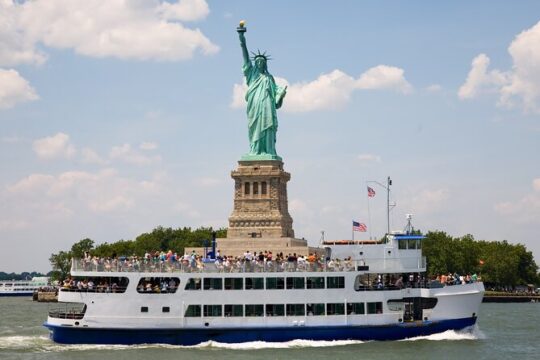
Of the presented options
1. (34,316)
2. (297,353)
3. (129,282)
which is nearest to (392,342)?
(297,353)

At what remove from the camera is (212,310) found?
4078cm

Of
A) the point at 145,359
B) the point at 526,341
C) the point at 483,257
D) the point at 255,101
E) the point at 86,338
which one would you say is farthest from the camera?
the point at 483,257

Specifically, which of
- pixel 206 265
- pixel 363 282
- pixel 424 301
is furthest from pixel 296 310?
pixel 424 301

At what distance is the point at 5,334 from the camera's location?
48844mm

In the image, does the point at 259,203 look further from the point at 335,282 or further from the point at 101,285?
the point at 101,285

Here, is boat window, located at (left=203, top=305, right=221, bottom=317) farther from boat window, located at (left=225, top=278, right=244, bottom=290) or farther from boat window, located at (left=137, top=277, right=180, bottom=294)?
boat window, located at (left=137, top=277, right=180, bottom=294)

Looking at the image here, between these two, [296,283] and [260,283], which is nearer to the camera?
[260,283]

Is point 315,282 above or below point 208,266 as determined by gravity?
below

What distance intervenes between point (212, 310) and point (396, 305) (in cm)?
914

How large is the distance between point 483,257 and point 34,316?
57.9 metres

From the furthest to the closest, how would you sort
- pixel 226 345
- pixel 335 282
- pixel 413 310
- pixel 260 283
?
pixel 413 310, pixel 335 282, pixel 260 283, pixel 226 345

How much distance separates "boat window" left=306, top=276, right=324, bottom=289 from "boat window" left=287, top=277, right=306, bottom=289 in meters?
0.22

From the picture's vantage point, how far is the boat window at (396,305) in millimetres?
42306

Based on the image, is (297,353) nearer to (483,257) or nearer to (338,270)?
(338,270)
